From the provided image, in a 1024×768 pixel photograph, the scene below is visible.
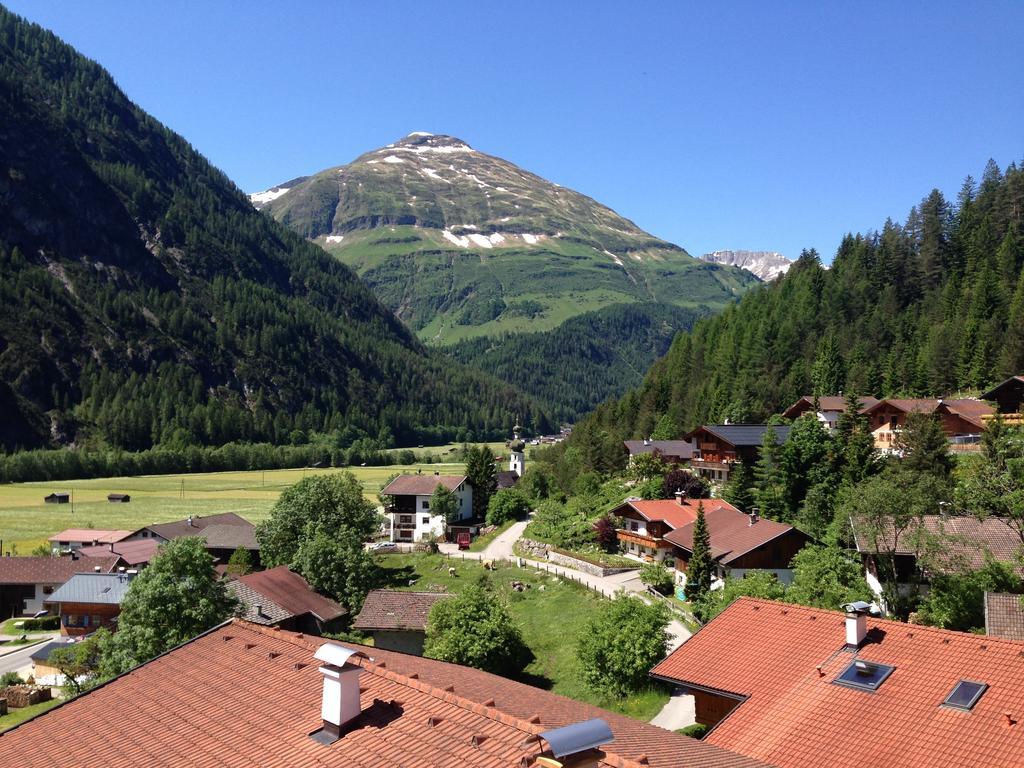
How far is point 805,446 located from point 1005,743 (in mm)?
43083

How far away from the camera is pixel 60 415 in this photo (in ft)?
579

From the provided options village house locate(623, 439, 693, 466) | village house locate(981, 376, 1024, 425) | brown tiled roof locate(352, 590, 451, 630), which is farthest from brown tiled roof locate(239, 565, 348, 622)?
village house locate(981, 376, 1024, 425)

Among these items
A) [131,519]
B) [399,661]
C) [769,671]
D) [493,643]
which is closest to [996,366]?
[493,643]

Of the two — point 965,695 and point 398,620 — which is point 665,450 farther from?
point 965,695

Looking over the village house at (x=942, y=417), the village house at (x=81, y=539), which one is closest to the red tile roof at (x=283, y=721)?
the village house at (x=942, y=417)

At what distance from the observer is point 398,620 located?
145 ft

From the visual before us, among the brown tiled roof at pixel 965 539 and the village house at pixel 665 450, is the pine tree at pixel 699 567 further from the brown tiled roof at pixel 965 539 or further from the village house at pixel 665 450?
the village house at pixel 665 450

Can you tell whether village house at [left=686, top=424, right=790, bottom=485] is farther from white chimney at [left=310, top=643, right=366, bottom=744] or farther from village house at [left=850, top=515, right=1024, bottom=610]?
white chimney at [left=310, top=643, right=366, bottom=744]

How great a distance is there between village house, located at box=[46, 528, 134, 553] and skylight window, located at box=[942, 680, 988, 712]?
77.6 meters

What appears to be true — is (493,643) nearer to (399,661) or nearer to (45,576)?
(399,661)

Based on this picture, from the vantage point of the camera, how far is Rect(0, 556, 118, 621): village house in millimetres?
62469

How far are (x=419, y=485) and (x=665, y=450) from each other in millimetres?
28363

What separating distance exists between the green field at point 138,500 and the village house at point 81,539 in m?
2.78

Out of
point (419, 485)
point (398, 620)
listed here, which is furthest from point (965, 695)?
point (419, 485)
